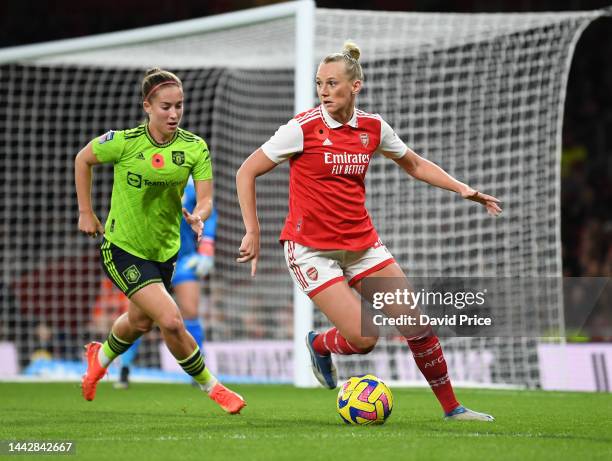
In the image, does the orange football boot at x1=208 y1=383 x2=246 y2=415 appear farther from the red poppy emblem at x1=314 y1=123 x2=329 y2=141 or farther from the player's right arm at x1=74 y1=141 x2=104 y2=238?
the red poppy emblem at x1=314 y1=123 x2=329 y2=141

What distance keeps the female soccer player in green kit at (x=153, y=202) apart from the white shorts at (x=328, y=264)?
67 cm

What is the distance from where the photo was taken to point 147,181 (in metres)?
6.18

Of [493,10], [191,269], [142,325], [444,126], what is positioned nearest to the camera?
[142,325]

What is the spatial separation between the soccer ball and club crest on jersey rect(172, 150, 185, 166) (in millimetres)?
1636

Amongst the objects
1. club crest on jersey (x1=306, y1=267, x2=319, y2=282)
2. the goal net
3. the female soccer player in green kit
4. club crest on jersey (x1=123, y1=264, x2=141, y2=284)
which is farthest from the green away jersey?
the goal net

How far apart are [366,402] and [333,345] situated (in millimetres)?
549

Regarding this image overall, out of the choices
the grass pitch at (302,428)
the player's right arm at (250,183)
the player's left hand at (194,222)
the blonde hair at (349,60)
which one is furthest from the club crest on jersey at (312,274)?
the blonde hair at (349,60)

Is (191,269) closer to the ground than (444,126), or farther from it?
closer to the ground

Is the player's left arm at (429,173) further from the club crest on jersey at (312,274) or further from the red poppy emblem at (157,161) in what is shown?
the red poppy emblem at (157,161)

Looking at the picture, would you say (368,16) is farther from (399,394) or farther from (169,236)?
(169,236)

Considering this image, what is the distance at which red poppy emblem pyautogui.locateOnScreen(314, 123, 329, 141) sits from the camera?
5.67 meters

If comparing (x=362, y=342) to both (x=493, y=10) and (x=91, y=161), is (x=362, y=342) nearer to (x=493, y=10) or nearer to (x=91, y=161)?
(x=91, y=161)

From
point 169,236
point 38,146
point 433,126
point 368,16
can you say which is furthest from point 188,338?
point 38,146

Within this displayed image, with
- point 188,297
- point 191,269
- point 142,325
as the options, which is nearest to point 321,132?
point 142,325
